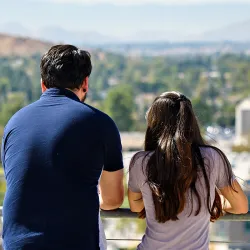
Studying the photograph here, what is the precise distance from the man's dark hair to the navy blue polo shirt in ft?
0.26

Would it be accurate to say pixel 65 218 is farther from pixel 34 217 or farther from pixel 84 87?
pixel 84 87

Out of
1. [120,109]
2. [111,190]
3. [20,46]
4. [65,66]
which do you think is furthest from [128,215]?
[20,46]

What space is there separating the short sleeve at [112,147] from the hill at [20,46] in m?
91.3

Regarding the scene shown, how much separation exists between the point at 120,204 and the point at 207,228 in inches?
11.2

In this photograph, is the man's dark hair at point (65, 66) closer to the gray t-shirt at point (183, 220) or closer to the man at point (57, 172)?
the man at point (57, 172)

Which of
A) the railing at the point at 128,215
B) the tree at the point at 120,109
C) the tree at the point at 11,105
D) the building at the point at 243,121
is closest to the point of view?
the railing at the point at 128,215

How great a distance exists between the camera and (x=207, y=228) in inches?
77.7

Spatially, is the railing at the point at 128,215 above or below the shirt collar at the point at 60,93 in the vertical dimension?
below

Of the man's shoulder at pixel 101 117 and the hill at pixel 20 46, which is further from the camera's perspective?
the hill at pixel 20 46

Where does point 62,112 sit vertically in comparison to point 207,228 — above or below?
above

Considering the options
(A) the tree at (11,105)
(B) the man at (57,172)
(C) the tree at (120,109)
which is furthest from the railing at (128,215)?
(C) the tree at (120,109)

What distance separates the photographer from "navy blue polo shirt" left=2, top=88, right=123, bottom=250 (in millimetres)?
1822

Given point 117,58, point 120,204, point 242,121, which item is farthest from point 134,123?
point 120,204

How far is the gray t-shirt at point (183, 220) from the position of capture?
6.35 ft
